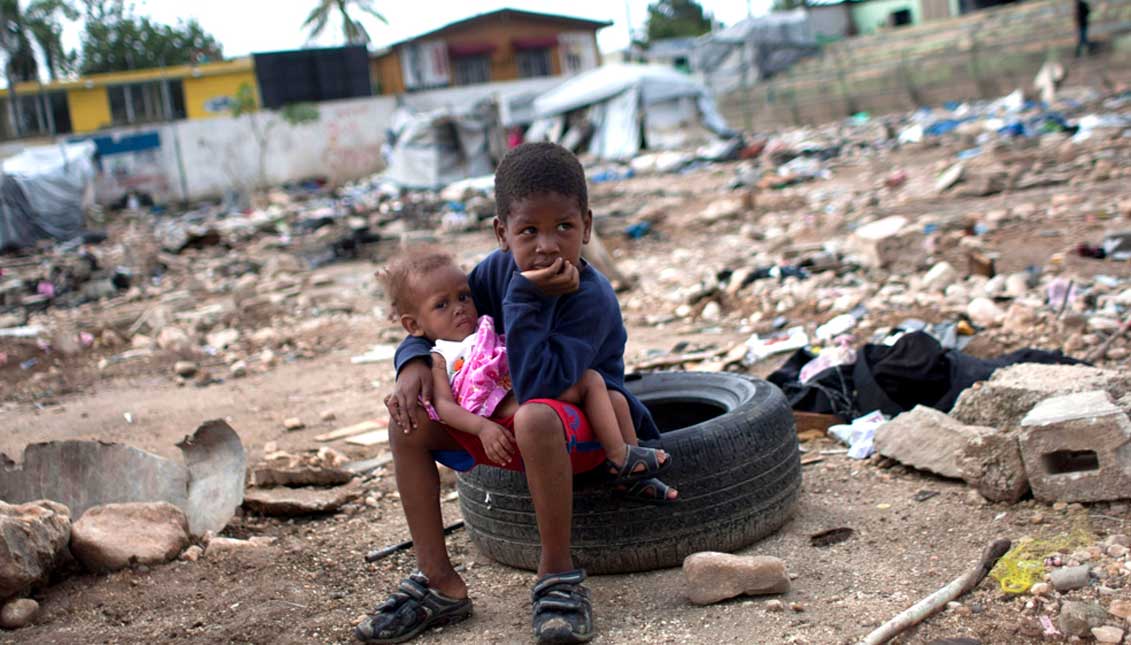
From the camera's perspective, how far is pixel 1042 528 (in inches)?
116

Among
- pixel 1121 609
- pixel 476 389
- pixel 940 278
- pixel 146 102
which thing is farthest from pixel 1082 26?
pixel 146 102

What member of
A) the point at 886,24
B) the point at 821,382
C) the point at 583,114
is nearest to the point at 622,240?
the point at 821,382

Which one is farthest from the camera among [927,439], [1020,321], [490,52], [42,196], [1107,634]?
[490,52]

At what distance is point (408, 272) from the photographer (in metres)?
2.80

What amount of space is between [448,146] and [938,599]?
23.3 m

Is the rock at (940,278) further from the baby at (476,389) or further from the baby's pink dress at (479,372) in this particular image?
the baby's pink dress at (479,372)

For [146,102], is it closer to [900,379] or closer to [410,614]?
[900,379]

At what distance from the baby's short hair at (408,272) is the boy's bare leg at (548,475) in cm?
53

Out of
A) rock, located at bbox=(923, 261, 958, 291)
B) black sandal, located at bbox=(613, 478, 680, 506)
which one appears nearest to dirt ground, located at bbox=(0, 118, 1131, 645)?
Result: black sandal, located at bbox=(613, 478, 680, 506)

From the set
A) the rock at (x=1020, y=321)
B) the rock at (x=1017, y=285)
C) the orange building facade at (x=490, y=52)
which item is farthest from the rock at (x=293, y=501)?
the orange building facade at (x=490, y=52)

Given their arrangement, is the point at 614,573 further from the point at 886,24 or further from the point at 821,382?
the point at 886,24

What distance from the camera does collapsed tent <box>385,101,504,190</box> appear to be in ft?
80.4

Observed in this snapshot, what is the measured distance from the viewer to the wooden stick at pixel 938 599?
92.7 inches

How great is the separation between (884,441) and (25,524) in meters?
2.82
